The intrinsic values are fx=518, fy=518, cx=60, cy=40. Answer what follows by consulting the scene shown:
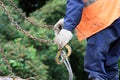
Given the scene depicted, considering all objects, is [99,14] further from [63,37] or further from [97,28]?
[63,37]

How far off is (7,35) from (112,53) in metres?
2.99

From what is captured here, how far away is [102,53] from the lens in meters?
4.18

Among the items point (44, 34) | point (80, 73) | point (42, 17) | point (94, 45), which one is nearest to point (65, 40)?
point (94, 45)

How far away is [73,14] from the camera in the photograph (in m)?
4.01

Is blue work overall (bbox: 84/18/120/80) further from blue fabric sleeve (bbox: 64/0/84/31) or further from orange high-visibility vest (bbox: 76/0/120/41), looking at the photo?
blue fabric sleeve (bbox: 64/0/84/31)

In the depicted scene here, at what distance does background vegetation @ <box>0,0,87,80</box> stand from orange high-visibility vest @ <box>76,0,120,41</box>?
6.17ft

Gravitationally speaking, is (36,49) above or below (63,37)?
above

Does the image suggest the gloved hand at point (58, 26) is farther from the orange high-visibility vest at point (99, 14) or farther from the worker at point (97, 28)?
the orange high-visibility vest at point (99, 14)

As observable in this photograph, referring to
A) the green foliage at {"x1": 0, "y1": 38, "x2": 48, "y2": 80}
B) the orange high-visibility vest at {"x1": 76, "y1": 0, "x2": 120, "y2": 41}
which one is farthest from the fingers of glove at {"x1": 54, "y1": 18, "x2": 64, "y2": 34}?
the green foliage at {"x1": 0, "y1": 38, "x2": 48, "y2": 80}

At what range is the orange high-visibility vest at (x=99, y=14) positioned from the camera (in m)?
4.11

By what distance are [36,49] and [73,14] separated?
10.7 feet

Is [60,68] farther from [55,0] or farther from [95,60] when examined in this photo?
[95,60]

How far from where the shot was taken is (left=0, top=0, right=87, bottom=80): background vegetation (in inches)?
241

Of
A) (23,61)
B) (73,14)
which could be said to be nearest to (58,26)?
(73,14)
